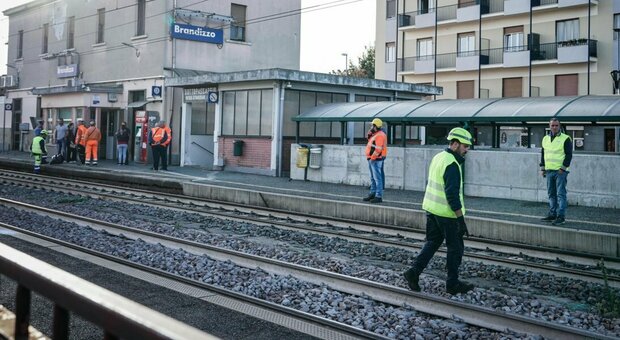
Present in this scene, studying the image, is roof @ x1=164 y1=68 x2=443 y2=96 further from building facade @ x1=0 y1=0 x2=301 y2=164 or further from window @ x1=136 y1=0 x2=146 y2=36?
window @ x1=136 y1=0 x2=146 y2=36

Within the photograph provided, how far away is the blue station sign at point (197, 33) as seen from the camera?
31.4m

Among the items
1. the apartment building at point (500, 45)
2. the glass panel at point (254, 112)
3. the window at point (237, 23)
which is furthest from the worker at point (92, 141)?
the apartment building at point (500, 45)

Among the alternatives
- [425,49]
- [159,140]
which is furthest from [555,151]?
[425,49]

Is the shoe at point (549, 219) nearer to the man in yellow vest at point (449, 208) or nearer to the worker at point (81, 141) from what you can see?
the man in yellow vest at point (449, 208)

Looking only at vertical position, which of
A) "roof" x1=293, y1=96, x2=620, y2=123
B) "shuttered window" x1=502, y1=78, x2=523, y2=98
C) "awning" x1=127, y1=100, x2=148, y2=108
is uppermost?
"shuttered window" x1=502, y1=78, x2=523, y2=98

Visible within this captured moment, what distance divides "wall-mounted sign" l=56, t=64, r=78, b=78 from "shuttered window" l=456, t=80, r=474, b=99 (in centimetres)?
2670

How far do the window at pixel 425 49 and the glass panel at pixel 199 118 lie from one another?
973 inches

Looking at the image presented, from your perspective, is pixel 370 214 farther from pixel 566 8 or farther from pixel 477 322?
pixel 566 8

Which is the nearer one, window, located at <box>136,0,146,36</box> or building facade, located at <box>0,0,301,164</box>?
building facade, located at <box>0,0,301,164</box>

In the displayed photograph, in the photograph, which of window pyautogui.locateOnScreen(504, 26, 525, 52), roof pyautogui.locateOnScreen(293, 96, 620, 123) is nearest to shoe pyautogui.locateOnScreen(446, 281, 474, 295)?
roof pyautogui.locateOnScreen(293, 96, 620, 123)

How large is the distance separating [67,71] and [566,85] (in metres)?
31.5

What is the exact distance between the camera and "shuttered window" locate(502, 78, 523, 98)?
147 feet

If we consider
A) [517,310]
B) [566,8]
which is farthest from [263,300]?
[566,8]

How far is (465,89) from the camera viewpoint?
158ft
